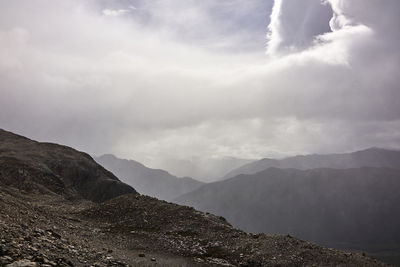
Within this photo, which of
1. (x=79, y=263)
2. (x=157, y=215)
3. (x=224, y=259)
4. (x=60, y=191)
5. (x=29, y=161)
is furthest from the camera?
(x=29, y=161)

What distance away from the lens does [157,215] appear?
44719mm

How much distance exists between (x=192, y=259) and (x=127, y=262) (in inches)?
333

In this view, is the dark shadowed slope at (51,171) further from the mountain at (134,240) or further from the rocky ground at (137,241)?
the rocky ground at (137,241)

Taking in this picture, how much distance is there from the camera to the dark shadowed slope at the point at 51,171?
225 ft

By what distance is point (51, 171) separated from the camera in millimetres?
79188

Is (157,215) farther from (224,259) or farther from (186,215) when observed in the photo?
(224,259)

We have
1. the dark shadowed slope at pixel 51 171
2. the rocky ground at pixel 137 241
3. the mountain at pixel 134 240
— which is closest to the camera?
the rocky ground at pixel 137 241

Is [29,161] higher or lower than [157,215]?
higher

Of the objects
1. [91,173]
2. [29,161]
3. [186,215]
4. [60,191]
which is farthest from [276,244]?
[91,173]

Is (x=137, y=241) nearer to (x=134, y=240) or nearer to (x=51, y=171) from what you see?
(x=134, y=240)

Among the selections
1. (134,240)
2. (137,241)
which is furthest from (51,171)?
(137,241)

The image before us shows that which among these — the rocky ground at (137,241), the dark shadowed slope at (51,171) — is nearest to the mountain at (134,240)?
the rocky ground at (137,241)

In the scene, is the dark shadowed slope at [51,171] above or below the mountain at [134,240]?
above

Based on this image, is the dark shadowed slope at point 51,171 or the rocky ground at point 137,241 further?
the dark shadowed slope at point 51,171
